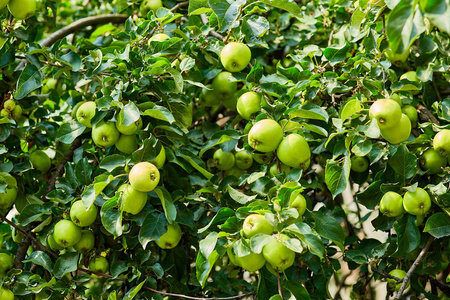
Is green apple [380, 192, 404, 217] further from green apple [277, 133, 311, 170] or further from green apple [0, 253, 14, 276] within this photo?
green apple [0, 253, 14, 276]

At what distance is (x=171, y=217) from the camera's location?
Answer: 4.31 ft

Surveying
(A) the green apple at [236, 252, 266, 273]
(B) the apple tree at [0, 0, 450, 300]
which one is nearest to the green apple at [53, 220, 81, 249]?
(B) the apple tree at [0, 0, 450, 300]

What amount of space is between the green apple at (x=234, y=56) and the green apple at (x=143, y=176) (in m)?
0.46

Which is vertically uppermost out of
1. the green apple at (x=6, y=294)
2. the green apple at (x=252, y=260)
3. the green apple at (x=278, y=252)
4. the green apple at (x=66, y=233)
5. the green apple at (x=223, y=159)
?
the green apple at (x=278, y=252)

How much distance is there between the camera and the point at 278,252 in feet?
3.61

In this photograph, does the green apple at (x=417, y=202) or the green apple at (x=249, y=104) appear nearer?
the green apple at (x=417, y=202)

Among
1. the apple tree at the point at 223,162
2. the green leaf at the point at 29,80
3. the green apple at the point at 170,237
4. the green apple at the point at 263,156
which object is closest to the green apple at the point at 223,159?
the apple tree at the point at 223,162

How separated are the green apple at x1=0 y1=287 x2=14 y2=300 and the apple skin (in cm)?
25

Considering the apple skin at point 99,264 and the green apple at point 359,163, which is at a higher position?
the green apple at point 359,163

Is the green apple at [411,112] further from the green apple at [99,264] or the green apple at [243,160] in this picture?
the green apple at [99,264]

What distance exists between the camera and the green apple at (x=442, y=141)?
4.46ft

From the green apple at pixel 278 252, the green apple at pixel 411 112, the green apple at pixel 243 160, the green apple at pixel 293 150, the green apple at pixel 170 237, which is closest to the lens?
the green apple at pixel 278 252

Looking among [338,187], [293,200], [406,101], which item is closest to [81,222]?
[293,200]

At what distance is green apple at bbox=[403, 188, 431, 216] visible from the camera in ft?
4.34
